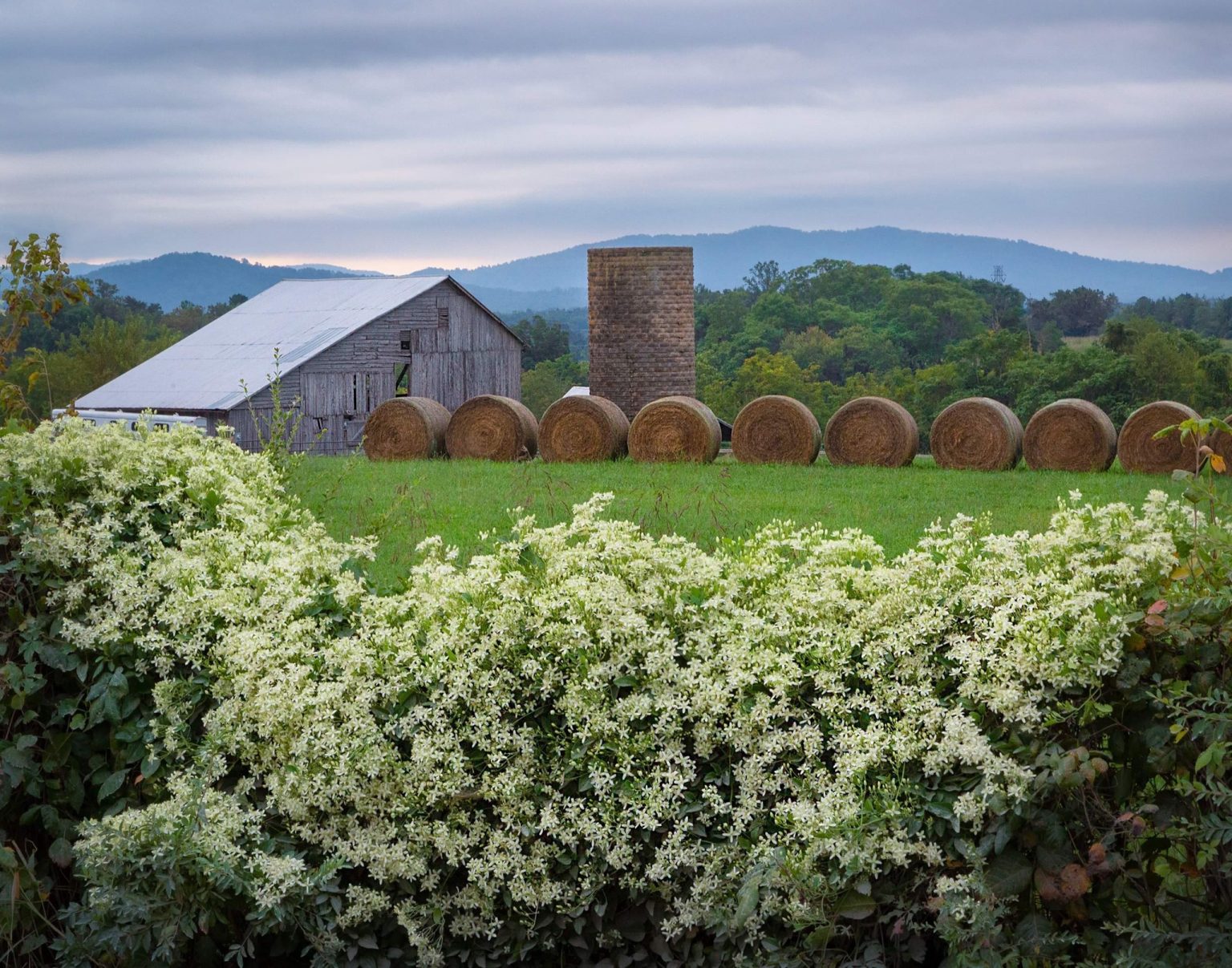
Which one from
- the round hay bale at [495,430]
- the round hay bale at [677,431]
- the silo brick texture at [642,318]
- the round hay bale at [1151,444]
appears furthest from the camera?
the silo brick texture at [642,318]

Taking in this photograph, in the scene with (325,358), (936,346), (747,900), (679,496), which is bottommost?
(747,900)

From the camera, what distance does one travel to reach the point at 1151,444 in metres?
14.5

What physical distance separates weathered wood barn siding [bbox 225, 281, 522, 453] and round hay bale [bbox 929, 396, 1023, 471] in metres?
14.2

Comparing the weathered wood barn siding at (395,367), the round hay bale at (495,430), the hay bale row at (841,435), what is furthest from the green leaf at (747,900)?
the weathered wood barn siding at (395,367)

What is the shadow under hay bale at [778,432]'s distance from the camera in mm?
15312

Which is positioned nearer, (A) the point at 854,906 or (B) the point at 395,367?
(A) the point at 854,906

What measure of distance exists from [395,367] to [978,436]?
70.9 feet

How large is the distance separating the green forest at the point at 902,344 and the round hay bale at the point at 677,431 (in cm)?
2446

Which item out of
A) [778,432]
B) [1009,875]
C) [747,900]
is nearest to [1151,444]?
[778,432]

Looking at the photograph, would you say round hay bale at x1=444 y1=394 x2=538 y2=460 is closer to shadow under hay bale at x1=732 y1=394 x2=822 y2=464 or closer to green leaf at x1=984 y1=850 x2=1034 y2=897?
shadow under hay bale at x1=732 y1=394 x2=822 y2=464

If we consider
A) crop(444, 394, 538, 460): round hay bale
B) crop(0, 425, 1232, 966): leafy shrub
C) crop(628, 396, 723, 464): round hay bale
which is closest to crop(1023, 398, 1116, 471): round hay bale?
crop(628, 396, 723, 464): round hay bale

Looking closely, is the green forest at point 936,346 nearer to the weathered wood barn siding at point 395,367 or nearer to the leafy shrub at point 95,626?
the weathered wood barn siding at point 395,367

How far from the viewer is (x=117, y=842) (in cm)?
350

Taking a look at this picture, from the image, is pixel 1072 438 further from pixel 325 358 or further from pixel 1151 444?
pixel 325 358
